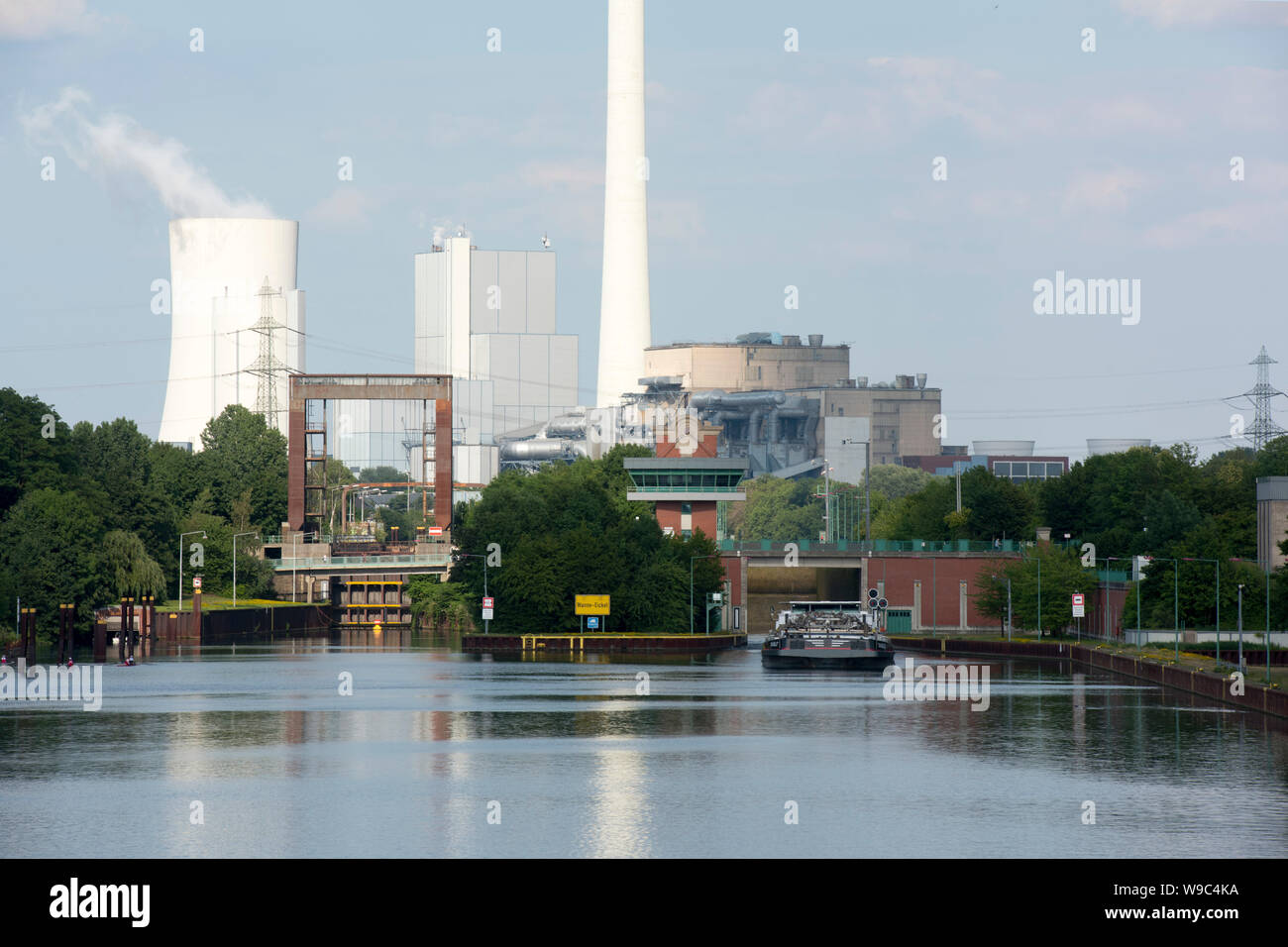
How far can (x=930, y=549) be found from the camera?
153m

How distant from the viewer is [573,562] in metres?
119

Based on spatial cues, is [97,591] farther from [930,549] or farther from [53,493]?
[930,549]

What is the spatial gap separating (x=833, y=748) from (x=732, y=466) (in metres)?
96.3

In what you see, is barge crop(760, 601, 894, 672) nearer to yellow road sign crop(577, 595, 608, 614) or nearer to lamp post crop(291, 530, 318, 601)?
yellow road sign crop(577, 595, 608, 614)

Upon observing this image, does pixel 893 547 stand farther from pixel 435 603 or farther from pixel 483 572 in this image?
pixel 435 603

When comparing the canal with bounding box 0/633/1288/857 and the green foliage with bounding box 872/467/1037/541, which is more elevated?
the green foliage with bounding box 872/467/1037/541

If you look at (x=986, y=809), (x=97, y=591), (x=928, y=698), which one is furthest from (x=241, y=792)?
(x=97, y=591)

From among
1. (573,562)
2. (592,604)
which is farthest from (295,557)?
(592,604)

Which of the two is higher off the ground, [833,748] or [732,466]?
[732,466]

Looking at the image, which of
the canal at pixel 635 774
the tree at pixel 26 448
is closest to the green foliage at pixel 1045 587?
the canal at pixel 635 774

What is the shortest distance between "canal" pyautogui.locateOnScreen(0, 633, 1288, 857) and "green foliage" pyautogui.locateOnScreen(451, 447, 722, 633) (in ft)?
120

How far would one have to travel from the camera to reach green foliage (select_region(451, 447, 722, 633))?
120m

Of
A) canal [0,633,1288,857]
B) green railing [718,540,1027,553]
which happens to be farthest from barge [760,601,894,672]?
green railing [718,540,1027,553]

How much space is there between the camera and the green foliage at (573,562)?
120250 mm
